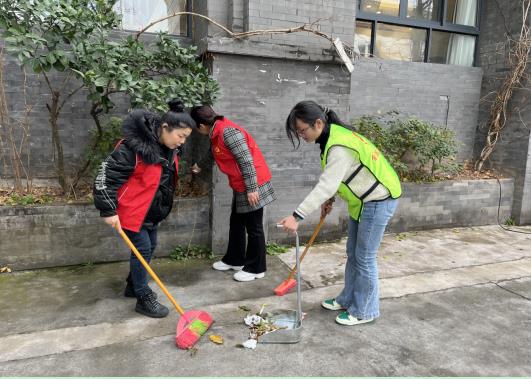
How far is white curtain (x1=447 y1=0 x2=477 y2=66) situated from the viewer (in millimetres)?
7238

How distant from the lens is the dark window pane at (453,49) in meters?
7.23

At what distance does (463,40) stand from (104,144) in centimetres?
622

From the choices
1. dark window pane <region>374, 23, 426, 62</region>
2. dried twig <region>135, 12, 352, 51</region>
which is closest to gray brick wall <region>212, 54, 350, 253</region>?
dried twig <region>135, 12, 352, 51</region>

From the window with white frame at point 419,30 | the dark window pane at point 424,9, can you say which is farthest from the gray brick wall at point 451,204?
the dark window pane at point 424,9

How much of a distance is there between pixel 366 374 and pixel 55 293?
2.77 m

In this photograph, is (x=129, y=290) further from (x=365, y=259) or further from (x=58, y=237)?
(x=365, y=259)

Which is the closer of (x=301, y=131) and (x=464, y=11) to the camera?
(x=301, y=131)

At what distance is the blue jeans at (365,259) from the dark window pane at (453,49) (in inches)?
200

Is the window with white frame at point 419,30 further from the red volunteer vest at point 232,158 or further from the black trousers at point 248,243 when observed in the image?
the black trousers at point 248,243

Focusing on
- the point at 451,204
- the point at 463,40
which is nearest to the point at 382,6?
the point at 463,40

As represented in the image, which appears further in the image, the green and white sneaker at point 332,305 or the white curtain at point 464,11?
the white curtain at point 464,11

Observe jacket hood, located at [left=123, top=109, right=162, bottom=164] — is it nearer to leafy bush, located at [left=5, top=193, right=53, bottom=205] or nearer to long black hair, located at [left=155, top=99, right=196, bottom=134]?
long black hair, located at [left=155, top=99, right=196, bottom=134]

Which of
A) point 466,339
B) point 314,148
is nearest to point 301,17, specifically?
point 314,148

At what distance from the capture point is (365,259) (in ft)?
10.6
